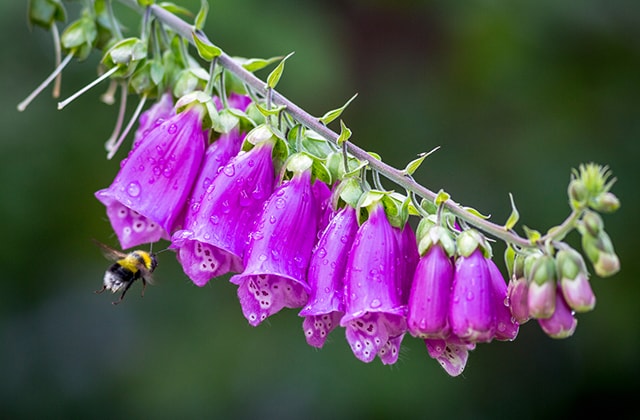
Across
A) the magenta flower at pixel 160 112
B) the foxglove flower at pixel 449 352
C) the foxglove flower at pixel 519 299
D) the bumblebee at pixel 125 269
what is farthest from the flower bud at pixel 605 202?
the bumblebee at pixel 125 269

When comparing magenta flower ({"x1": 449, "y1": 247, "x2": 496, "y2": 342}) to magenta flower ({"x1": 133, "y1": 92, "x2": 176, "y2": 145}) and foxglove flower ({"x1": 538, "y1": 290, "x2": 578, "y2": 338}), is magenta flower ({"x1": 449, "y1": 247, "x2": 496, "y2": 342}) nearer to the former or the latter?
foxglove flower ({"x1": 538, "y1": 290, "x2": 578, "y2": 338})

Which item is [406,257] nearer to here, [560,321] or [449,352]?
[449,352]

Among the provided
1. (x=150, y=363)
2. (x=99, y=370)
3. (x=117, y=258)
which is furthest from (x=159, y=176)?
(x=99, y=370)

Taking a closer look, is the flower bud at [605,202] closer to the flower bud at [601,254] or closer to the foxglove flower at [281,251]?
the flower bud at [601,254]

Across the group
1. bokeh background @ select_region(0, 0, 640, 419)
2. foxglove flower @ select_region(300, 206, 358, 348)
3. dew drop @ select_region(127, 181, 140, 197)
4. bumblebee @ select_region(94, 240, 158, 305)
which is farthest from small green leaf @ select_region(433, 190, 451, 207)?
bokeh background @ select_region(0, 0, 640, 419)

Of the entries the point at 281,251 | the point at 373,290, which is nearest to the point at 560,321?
the point at 373,290

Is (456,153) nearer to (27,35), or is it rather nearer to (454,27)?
(454,27)
